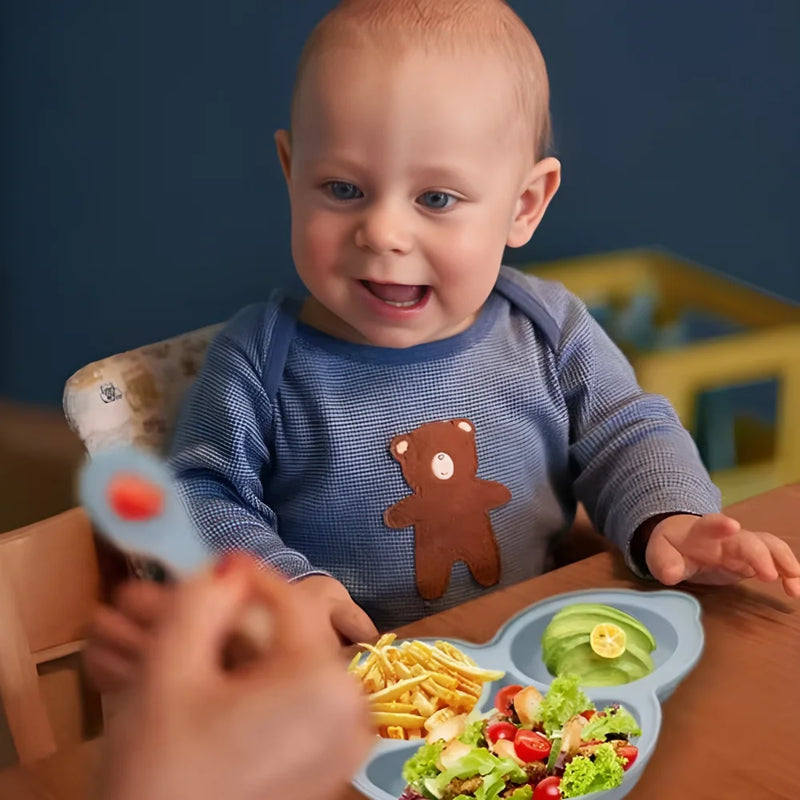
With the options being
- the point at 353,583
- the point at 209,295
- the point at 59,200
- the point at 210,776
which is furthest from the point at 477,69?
the point at 59,200

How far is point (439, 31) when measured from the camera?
0.87 meters

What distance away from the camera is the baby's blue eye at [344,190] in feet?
2.89

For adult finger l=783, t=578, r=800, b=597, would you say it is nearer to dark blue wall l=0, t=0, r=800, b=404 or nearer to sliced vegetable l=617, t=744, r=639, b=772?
sliced vegetable l=617, t=744, r=639, b=772

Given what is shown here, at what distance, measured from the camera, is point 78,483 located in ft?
1.41

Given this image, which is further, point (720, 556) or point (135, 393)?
point (135, 393)

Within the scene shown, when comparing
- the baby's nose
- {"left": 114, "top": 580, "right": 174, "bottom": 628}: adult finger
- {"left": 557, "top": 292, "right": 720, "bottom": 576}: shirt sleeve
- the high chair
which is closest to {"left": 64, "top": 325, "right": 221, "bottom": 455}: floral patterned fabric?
the high chair

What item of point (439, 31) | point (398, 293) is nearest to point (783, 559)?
point (398, 293)

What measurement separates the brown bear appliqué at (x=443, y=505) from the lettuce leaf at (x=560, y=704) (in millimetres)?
340

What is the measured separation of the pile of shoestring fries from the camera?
2.01ft

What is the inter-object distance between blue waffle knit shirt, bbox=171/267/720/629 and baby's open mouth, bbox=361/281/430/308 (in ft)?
0.23

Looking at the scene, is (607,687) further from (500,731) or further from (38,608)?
(38,608)

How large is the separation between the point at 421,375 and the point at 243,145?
4.14ft

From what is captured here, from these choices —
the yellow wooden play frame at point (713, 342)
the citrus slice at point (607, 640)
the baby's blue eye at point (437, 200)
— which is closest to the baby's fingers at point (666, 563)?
the citrus slice at point (607, 640)

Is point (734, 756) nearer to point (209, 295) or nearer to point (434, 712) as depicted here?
point (434, 712)
